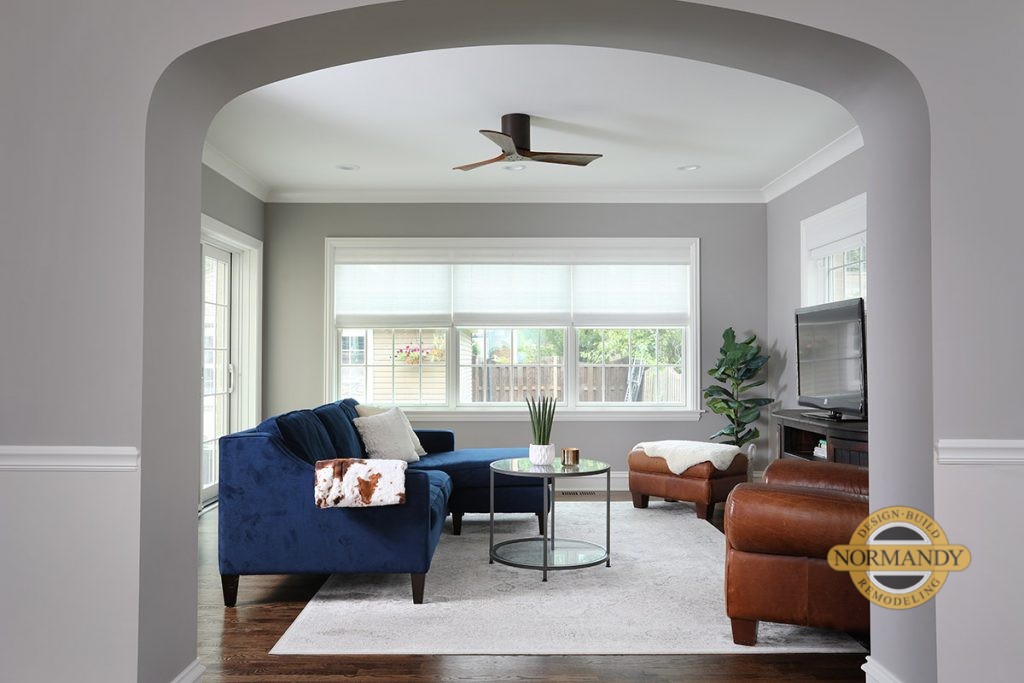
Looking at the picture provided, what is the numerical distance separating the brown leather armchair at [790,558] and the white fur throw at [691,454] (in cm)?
242

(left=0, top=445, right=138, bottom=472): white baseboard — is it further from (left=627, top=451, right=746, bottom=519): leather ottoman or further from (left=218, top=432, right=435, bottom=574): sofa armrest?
(left=627, top=451, right=746, bottom=519): leather ottoman

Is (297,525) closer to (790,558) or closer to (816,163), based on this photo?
(790,558)

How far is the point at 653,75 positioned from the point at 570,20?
1803mm

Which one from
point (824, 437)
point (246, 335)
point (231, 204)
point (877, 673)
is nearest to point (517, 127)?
point (231, 204)

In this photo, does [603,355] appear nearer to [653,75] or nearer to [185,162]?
[653,75]

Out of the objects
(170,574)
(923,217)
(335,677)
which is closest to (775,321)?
(923,217)

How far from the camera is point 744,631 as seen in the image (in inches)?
117

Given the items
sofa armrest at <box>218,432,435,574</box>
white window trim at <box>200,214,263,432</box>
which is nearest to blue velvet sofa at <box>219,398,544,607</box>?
sofa armrest at <box>218,432,435,574</box>

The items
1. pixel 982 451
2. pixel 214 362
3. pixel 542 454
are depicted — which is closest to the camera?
pixel 982 451

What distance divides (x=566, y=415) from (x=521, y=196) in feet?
6.69

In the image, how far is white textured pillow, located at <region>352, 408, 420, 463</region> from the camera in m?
4.84

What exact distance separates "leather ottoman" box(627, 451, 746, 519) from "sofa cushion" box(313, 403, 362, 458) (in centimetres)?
220

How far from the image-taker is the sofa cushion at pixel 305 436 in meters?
3.63

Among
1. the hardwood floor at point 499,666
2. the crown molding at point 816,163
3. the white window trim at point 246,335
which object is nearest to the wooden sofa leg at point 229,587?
the hardwood floor at point 499,666
